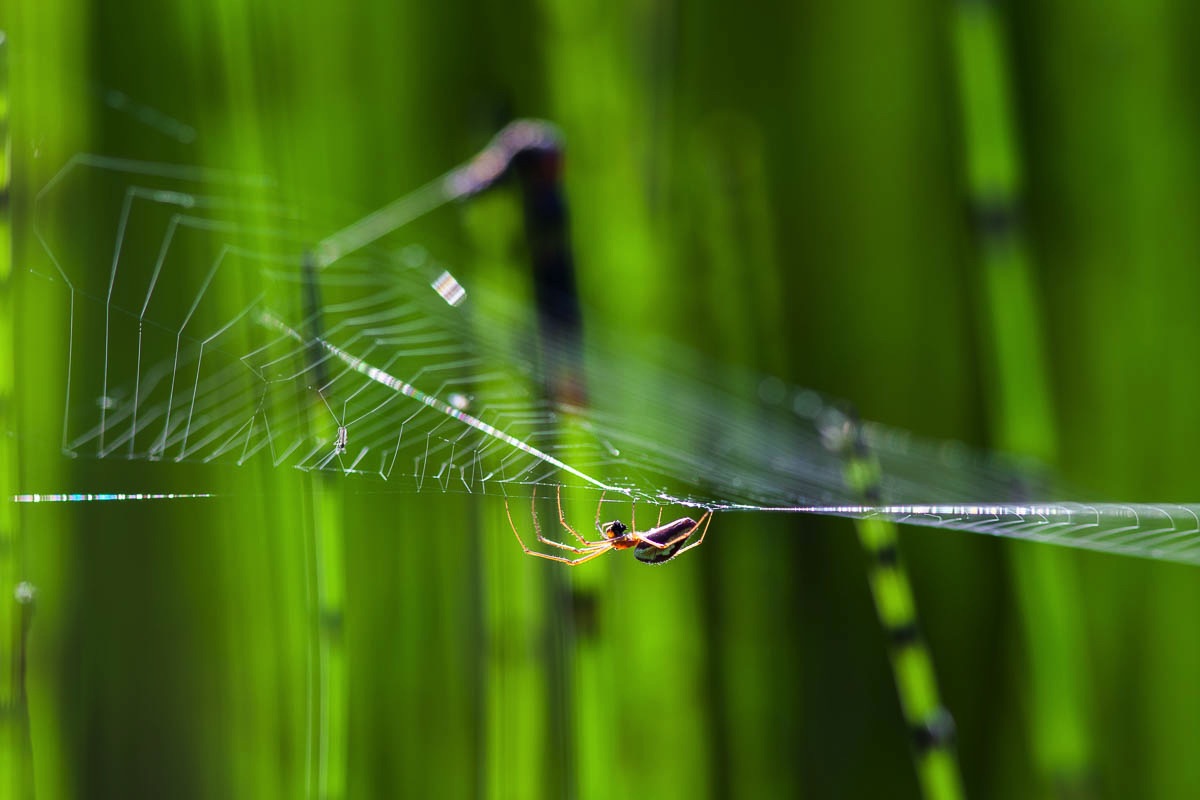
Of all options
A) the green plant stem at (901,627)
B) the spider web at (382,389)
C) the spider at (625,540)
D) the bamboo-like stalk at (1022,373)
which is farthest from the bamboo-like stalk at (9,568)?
the bamboo-like stalk at (1022,373)

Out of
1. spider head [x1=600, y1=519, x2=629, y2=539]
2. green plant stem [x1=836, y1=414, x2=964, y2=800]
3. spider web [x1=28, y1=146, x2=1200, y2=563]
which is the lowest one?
green plant stem [x1=836, y1=414, x2=964, y2=800]

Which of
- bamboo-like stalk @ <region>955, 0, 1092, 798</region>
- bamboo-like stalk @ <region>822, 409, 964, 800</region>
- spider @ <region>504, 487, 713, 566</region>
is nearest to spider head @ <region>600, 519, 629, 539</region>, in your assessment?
spider @ <region>504, 487, 713, 566</region>

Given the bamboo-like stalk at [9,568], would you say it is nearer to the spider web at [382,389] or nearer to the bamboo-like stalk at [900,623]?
the spider web at [382,389]

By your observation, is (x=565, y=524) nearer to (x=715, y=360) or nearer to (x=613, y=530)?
(x=613, y=530)

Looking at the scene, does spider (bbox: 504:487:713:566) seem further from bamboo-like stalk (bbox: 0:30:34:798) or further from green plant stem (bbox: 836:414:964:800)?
bamboo-like stalk (bbox: 0:30:34:798)

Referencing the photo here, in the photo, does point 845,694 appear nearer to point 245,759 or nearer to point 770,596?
point 770,596

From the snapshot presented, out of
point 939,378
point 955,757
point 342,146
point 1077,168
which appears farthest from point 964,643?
point 342,146
